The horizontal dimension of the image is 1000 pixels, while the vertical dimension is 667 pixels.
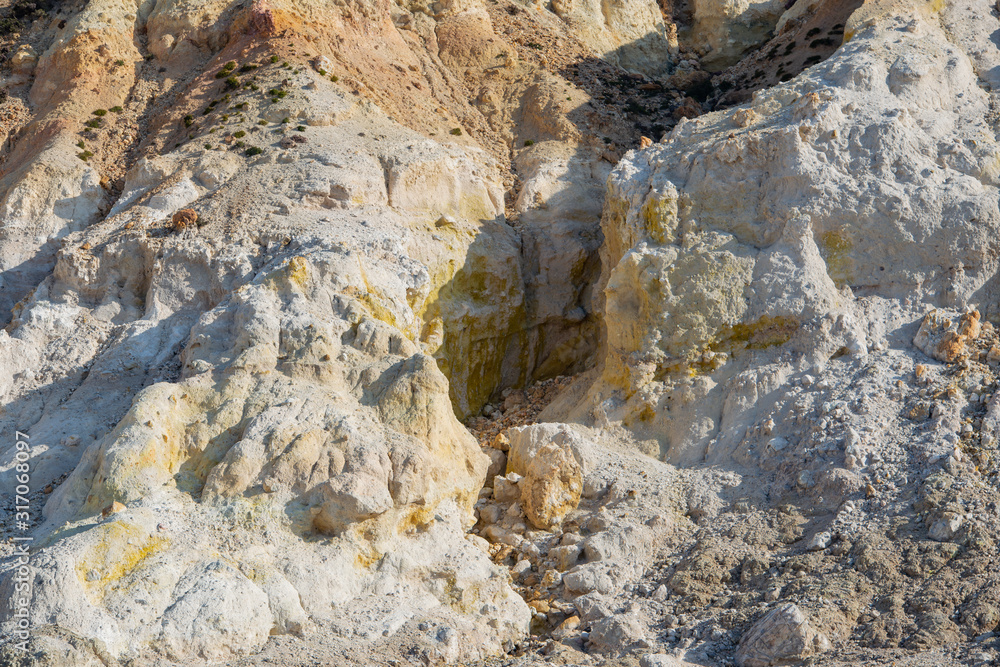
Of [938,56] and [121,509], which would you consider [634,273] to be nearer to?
[938,56]

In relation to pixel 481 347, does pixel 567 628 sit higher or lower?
lower

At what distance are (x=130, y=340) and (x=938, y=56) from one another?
26041 mm

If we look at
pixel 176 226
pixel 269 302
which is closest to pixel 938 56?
pixel 269 302

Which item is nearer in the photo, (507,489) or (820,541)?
(820,541)

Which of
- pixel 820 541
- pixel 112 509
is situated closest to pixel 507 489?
pixel 820 541

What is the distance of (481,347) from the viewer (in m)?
29.8

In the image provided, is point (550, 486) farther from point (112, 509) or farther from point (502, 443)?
point (112, 509)

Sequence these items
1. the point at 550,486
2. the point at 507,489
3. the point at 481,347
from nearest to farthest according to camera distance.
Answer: the point at 550,486, the point at 507,489, the point at 481,347
